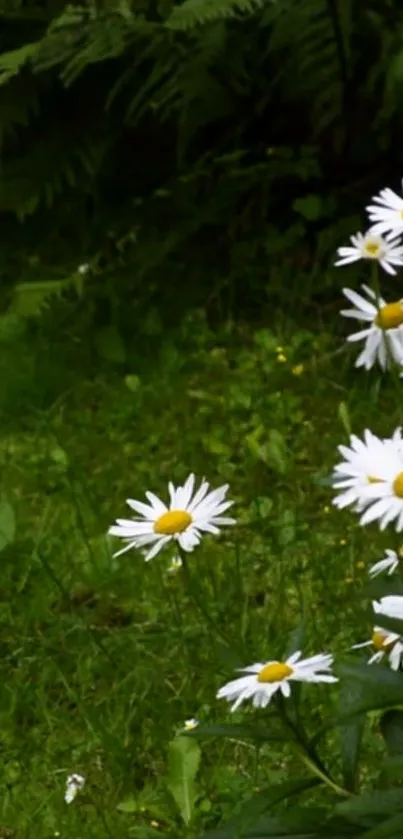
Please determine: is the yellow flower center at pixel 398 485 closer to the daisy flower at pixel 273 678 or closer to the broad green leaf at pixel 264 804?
the daisy flower at pixel 273 678

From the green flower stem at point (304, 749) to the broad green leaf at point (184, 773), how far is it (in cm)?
43

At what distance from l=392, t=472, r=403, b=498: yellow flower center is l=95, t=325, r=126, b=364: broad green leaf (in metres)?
1.75

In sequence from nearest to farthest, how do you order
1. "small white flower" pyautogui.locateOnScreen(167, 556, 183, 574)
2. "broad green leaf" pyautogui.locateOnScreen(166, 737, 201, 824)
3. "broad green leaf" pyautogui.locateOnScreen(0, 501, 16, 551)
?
"broad green leaf" pyautogui.locateOnScreen(166, 737, 201, 824)
"small white flower" pyautogui.locateOnScreen(167, 556, 183, 574)
"broad green leaf" pyautogui.locateOnScreen(0, 501, 16, 551)

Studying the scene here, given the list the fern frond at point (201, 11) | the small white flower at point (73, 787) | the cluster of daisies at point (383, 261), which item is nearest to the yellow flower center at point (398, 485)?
the cluster of daisies at point (383, 261)

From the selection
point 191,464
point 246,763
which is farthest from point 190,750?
point 191,464

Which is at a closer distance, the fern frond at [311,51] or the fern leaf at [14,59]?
the fern leaf at [14,59]

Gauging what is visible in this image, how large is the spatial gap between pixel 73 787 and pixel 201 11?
1489 millimetres

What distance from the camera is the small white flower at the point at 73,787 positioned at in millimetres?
1702

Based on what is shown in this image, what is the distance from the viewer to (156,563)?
2213 mm

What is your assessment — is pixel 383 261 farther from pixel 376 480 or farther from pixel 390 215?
pixel 376 480

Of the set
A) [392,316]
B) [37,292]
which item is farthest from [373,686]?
[37,292]

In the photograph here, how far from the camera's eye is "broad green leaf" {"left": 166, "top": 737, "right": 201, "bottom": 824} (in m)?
1.64

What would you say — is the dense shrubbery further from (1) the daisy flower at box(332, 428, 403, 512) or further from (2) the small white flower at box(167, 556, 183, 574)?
(1) the daisy flower at box(332, 428, 403, 512)

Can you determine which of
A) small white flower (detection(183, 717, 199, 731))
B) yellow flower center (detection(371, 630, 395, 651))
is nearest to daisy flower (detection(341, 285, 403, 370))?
yellow flower center (detection(371, 630, 395, 651))
